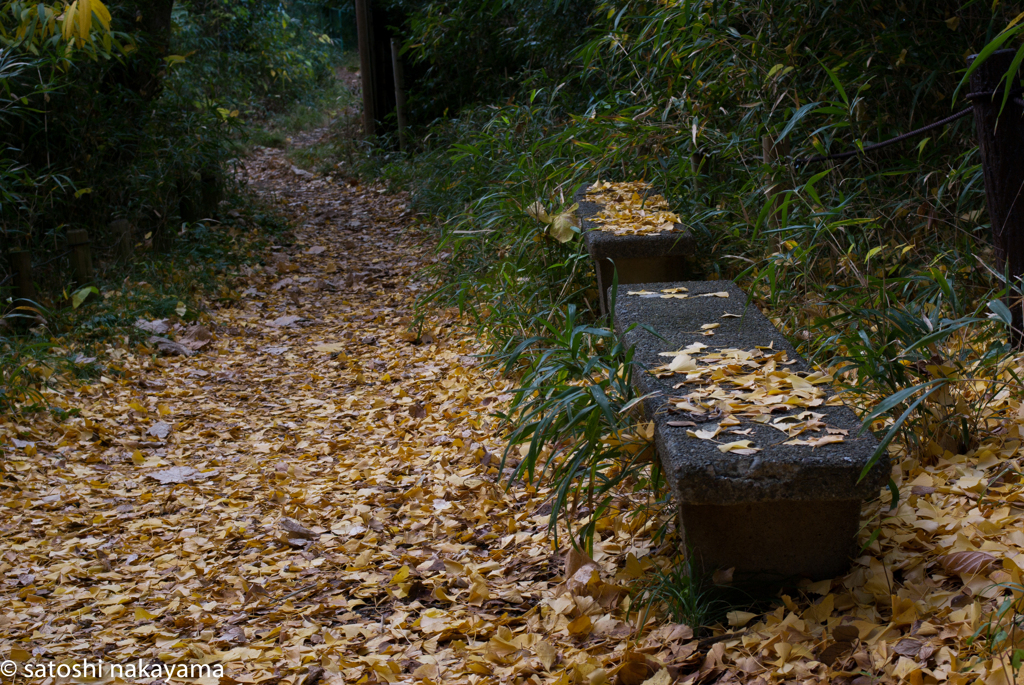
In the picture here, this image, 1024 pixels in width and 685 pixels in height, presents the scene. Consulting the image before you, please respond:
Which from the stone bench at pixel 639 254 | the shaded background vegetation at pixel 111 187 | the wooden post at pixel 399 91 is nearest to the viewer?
the stone bench at pixel 639 254

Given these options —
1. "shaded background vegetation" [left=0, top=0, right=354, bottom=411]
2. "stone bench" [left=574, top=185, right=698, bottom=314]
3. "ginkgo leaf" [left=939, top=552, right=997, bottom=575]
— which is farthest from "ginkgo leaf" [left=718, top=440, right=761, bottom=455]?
"shaded background vegetation" [left=0, top=0, right=354, bottom=411]

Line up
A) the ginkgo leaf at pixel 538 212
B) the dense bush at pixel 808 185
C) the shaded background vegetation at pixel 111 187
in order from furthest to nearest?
the shaded background vegetation at pixel 111 187
the ginkgo leaf at pixel 538 212
the dense bush at pixel 808 185

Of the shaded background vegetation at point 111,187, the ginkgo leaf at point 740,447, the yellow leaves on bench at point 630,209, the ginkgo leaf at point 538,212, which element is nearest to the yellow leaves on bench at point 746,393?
the ginkgo leaf at point 740,447

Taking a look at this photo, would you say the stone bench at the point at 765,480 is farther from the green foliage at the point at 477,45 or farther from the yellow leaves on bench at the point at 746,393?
the green foliage at the point at 477,45

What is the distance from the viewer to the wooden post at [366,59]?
958 cm

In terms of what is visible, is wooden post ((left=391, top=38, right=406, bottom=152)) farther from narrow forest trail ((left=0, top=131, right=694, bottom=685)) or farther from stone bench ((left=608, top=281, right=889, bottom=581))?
stone bench ((left=608, top=281, right=889, bottom=581))

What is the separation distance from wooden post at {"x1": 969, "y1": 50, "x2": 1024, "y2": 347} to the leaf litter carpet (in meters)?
0.50

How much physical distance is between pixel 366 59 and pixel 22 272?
619cm

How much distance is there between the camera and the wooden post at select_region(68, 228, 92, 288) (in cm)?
477

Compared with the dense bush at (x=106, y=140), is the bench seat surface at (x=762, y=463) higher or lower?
lower

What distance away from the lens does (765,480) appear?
149cm

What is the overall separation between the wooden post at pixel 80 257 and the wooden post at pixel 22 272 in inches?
13.3

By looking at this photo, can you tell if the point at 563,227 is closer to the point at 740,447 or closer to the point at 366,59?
the point at 740,447

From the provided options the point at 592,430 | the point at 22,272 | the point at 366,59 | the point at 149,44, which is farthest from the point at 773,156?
the point at 366,59
